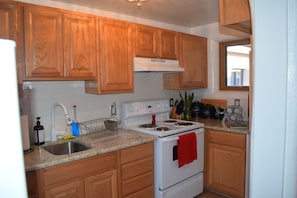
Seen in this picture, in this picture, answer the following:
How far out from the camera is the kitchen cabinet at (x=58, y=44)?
70.7 inches

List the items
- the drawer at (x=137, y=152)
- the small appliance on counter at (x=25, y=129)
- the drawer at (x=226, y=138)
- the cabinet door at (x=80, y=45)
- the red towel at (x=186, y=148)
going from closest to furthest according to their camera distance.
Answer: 1. the small appliance on counter at (x=25, y=129)
2. the cabinet door at (x=80, y=45)
3. the drawer at (x=137, y=152)
4. the red towel at (x=186, y=148)
5. the drawer at (x=226, y=138)

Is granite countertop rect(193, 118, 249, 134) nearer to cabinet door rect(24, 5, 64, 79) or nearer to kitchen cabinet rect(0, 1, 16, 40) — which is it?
cabinet door rect(24, 5, 64, 79)

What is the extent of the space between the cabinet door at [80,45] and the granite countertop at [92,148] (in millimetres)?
673

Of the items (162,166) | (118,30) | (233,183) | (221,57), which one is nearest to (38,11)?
(118,30)

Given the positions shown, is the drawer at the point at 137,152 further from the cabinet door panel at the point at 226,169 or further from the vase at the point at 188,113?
the vase at the point at 188,113

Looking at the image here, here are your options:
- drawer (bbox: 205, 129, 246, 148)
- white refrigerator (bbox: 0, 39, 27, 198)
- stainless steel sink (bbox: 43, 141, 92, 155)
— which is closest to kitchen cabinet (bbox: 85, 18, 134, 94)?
stainless steel sink (bbox: 43, 141, 92, 155)

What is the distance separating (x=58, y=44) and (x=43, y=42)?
0.13 metres

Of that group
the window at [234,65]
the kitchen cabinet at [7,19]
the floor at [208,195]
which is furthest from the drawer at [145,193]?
the window at [234,65]

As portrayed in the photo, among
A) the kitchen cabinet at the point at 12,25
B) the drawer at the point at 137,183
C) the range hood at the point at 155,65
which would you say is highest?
the kitchen cabinet at the point at 12,25

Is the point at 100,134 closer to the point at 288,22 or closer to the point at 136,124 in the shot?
the point at 136,124

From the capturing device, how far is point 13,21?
170 cm

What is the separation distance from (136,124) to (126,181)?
88cm

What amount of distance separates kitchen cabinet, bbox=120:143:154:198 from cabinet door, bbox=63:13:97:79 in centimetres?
90

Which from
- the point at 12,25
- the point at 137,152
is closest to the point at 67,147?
the point at 137,152
